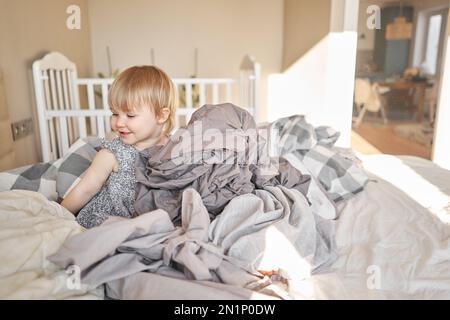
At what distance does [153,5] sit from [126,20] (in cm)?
30

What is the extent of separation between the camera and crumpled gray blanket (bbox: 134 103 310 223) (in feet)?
3.30

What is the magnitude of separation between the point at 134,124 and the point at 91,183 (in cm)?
22

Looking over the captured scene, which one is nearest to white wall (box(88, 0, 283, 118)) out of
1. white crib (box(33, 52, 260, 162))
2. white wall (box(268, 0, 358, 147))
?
white wall (box(268, 0, 358, 147))

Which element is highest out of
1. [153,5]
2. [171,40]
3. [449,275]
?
[153,5]

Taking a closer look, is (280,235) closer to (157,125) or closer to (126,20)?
(157,125)

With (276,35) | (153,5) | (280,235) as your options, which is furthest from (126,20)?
(280,235)

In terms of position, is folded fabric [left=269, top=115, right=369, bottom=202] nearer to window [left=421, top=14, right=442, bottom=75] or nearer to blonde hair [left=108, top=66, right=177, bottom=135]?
blonde hair [left=108, top=66, right=177, bottom=135]

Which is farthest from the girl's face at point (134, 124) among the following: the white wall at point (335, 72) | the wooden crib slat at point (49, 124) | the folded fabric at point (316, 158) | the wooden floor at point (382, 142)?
the wooden floor at point (382, 142)

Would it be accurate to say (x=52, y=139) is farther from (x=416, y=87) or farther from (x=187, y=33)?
(x=416, y=87)

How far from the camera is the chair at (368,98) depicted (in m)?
5.32

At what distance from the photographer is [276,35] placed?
3.88 m

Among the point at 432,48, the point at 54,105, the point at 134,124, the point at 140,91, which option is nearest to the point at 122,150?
the point at 134,124
